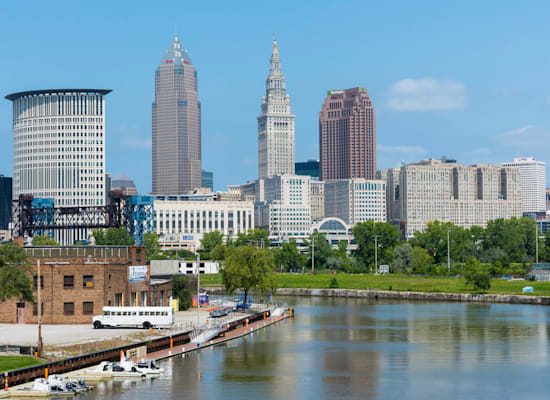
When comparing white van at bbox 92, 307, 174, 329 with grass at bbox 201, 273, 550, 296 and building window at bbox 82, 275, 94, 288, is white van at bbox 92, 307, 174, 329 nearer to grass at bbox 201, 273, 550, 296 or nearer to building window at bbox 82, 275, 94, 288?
building window at bbox 82, 275, 94, 288

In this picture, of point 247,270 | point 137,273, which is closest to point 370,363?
point 137,273

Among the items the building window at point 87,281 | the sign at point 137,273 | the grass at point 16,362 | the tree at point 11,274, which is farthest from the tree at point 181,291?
the grass at point 16,362

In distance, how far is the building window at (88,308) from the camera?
323 feet

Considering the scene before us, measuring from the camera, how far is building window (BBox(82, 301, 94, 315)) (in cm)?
9844

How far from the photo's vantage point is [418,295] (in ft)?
529

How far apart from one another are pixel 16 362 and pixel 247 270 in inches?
2281

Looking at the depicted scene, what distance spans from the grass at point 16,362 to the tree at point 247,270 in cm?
5525

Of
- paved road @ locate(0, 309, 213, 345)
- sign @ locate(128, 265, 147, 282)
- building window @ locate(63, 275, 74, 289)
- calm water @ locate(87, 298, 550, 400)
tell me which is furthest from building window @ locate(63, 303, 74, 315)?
calm water @ locate(87, 298, 550, 400)

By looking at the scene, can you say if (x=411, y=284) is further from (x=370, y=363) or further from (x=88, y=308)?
(x=370, y=363)

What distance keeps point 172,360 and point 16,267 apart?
15.8 meters

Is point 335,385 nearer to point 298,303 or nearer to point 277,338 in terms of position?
point 277,338

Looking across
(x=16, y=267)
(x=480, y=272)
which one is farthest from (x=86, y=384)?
(x=480, y=272)

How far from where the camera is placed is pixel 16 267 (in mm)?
78875

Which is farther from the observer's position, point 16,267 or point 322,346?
point 322,346
